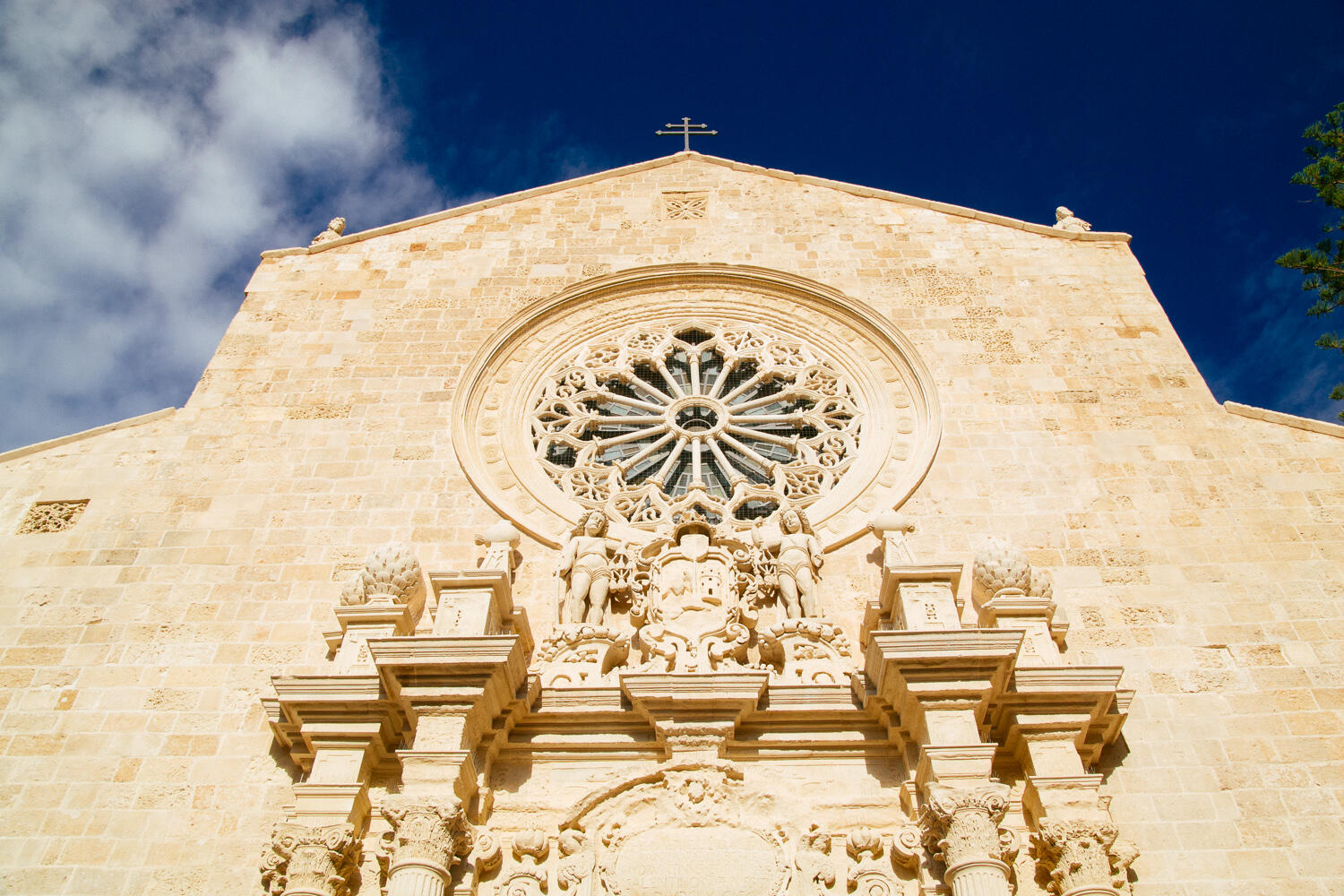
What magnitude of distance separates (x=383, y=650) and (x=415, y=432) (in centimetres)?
320

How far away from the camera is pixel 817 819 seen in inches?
269

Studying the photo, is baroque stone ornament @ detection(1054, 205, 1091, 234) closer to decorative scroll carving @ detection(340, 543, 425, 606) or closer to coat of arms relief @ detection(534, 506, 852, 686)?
coat of arms relief @ detection(534, 506, 852, 686)

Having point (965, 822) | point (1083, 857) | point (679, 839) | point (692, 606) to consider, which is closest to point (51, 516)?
point (692, 606)

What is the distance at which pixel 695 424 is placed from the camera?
1080 cm

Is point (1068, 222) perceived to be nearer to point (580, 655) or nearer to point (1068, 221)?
point (1068, 221)

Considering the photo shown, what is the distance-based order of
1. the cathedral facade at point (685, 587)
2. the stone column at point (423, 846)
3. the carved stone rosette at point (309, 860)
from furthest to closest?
the cathedral facade at point (685, 587), the carved stone rosette at point (309, 860), the stone column at point (423, 846)

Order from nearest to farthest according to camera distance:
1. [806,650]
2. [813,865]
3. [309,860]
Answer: [309,860] < [813,865] < [806,650]

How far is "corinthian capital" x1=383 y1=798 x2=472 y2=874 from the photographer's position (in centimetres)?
624

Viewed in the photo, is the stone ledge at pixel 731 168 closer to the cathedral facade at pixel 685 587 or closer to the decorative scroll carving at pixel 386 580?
the cathedral facade at pixel 685 587

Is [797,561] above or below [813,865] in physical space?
above

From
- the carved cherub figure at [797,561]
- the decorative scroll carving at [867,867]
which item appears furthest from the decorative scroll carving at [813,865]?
the carved cherub figure at [797,561]

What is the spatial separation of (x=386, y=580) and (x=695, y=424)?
3.77 metres

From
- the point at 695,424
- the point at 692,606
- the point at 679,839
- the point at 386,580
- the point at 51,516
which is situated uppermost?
the point at 695,424

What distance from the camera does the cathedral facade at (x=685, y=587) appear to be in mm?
6734
